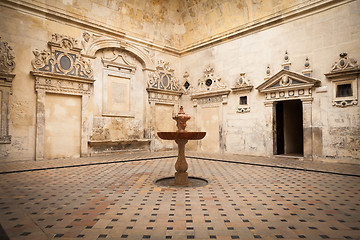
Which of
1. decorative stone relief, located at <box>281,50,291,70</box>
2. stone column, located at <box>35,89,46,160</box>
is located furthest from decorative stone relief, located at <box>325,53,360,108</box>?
stone column, located at <box>35,89,46,160</box>

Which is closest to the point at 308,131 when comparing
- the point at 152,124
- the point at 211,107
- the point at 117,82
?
the point at 211,107

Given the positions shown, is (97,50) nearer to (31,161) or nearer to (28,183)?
(31,161)

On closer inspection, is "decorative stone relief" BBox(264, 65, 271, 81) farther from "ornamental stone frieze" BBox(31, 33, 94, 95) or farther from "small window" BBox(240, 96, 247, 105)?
"ornamental stone frieze" BBox(31, 33, 94, 95)

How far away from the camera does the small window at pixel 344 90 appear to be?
759cm

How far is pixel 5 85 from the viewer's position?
768cm

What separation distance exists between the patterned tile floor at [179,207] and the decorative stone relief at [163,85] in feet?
22.0

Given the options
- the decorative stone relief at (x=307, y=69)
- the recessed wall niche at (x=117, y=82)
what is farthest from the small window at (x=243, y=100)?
the recessed wall niche at (x=117, y=82)

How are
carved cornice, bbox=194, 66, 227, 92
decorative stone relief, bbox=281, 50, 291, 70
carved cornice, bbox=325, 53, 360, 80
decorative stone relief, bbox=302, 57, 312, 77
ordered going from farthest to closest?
1. carved cornice, bbox=194, 66, 227, 92
2. decorative stone relief, bbox=281, 50, 291, 70
3. decorative stone relief, bbox=302, 57, 312, 77
4. carved cornice, bbox=325, 53, 360, 80

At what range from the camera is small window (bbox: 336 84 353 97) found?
759 centimetres

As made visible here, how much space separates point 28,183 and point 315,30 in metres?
10.1

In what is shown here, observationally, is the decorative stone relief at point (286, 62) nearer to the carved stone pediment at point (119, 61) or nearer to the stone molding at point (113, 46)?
the stone molding at point (113, 46)

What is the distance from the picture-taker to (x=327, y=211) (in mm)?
3350

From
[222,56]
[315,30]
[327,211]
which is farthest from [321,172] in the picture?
[222,56]

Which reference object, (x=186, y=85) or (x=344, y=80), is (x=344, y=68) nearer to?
(x=344, y=80)
